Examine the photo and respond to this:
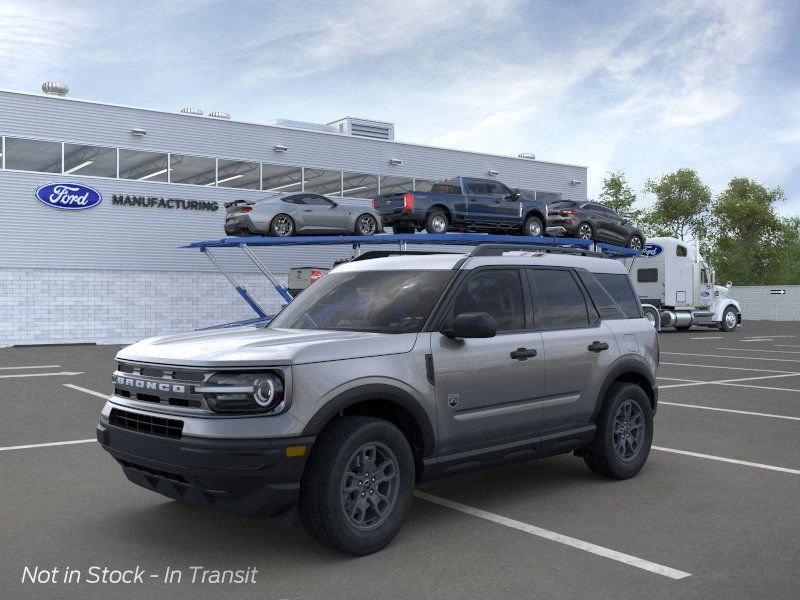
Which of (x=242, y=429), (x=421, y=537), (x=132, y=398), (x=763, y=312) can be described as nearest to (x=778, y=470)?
(x=421, y=537)

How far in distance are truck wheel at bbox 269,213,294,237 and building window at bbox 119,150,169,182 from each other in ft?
26.5

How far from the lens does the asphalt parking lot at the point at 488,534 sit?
4.36 m

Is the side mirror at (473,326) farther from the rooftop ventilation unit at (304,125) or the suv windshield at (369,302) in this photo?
the rooftop ventilation unit at (304,125)

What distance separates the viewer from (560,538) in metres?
5.16

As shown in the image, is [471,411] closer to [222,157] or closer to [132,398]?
[132,398]

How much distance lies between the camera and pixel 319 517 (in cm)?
463

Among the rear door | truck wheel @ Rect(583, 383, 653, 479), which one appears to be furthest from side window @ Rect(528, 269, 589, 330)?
truck wheel @ Rect(583, 383, 653, 479)

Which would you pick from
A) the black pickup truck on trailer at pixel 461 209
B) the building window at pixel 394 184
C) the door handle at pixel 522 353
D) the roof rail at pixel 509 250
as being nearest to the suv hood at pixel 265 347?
the door handle at pixel 522 353

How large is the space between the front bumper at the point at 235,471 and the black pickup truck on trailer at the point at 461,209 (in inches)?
721

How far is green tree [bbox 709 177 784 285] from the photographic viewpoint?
7088cm

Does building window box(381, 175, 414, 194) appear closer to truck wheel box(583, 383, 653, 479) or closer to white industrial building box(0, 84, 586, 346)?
white industrial building box(0, 84, 586, 346)

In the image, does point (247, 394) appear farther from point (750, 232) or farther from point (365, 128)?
point (750, 232)

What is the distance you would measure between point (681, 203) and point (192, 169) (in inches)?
Result: 2091

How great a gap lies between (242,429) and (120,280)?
86.6ft
